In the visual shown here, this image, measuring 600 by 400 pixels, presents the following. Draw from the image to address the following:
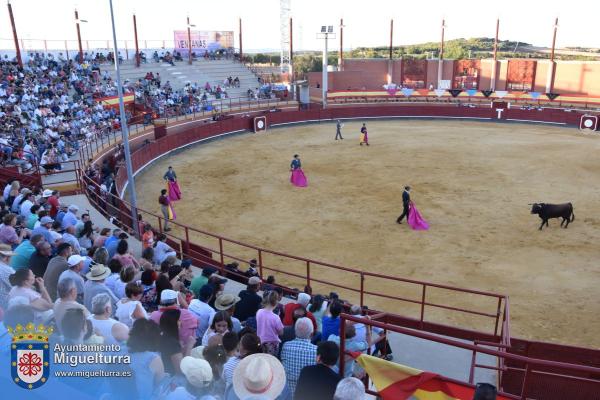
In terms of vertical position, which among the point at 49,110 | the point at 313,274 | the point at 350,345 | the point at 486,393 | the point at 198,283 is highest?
the point at 49,110

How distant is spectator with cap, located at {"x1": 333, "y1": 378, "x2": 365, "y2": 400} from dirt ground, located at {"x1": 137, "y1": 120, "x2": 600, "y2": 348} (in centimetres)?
692

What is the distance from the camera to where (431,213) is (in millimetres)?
16344

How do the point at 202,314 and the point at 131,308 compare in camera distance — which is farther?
the point at 202,314

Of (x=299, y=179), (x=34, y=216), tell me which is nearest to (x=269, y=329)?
(x=34, y=216)

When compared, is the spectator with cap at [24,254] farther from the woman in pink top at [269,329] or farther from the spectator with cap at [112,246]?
the woman in pink top at [269,329]

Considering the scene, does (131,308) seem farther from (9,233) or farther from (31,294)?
(9,233)

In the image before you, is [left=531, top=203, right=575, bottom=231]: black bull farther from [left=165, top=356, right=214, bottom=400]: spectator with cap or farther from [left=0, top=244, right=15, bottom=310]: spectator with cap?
[left=0, top=244, right=15, bottom=310]: spectator with cap

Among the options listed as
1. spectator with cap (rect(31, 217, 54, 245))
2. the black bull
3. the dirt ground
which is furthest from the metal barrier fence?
the black bull

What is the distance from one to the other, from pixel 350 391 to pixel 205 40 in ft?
197

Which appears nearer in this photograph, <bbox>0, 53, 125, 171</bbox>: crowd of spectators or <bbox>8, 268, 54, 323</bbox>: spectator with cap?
<bbox>8, 268, 54, 323</bbox>: spectator with cap

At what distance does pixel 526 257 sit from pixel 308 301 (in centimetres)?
852

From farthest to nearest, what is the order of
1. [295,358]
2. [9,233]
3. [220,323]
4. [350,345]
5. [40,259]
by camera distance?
[9,233], [40,259], [350,345], [220,323], [295,358]

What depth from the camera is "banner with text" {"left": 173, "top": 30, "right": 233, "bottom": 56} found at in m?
55.5

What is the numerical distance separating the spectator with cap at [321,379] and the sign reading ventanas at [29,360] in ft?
6.41
